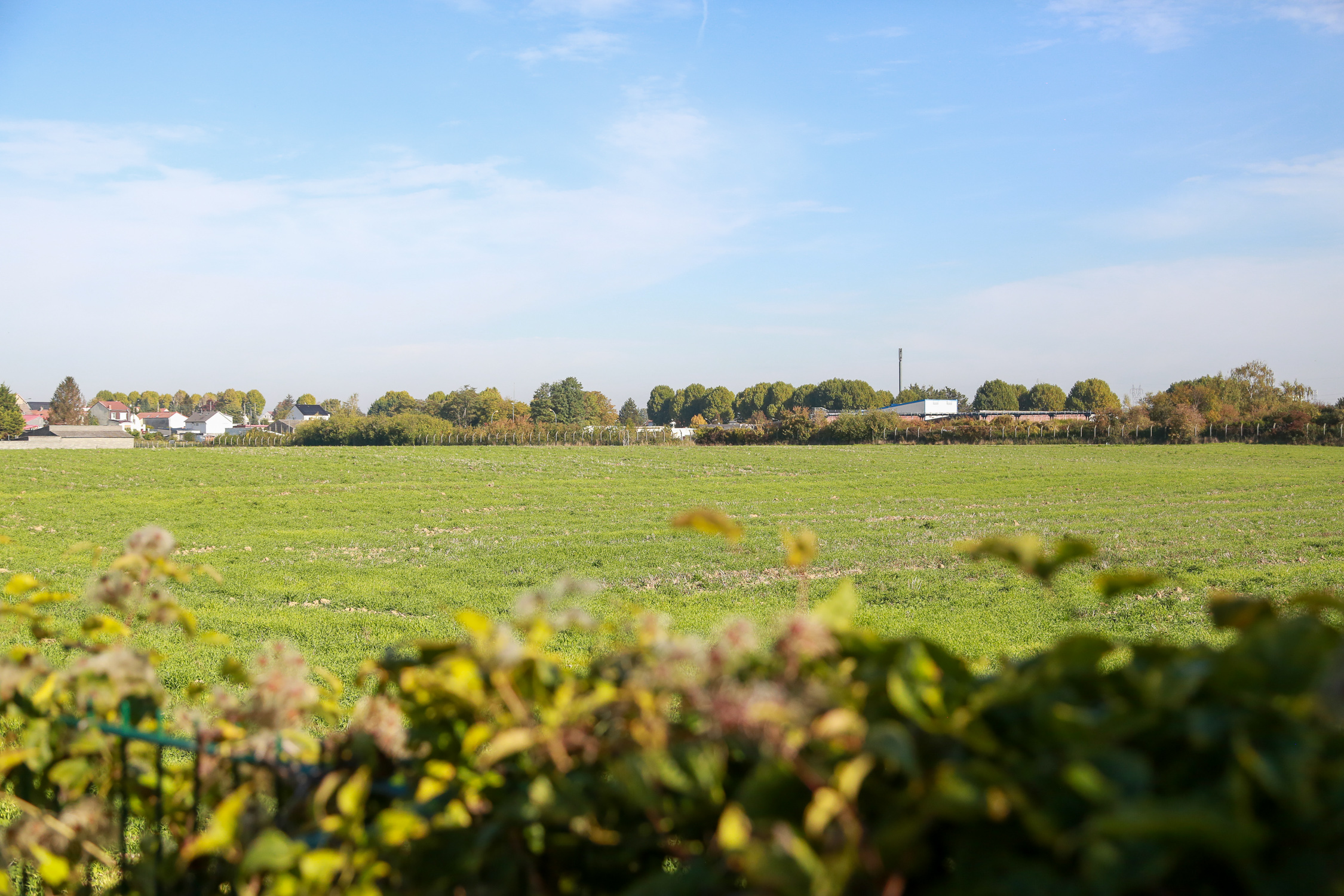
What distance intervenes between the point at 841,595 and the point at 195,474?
1294 inches

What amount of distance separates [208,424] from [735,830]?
14939 centimetres

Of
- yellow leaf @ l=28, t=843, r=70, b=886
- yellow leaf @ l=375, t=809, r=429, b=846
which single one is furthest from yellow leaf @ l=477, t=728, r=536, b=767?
yellow leaf @ l=28, t=843, r=70, b=886

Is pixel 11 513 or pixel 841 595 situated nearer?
pixel 841 595

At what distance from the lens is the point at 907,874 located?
951 mm

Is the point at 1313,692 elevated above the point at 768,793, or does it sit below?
above

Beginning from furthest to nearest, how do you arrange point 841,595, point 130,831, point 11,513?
point 11,513, point 130,831, point 841,595

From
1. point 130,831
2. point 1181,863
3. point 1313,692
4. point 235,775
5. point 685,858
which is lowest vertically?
point 130,831

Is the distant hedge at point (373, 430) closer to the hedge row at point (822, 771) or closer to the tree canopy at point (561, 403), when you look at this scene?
the tree canopy at point (561, 403)

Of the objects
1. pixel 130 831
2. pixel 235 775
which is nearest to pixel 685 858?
pixel 235 775

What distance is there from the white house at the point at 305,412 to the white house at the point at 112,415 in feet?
76.2

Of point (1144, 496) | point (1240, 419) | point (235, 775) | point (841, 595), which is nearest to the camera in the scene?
point (841, 595)

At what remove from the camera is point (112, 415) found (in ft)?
442

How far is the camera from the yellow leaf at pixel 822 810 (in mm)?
866

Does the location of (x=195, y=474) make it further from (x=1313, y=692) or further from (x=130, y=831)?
(x=1313, y=692)
